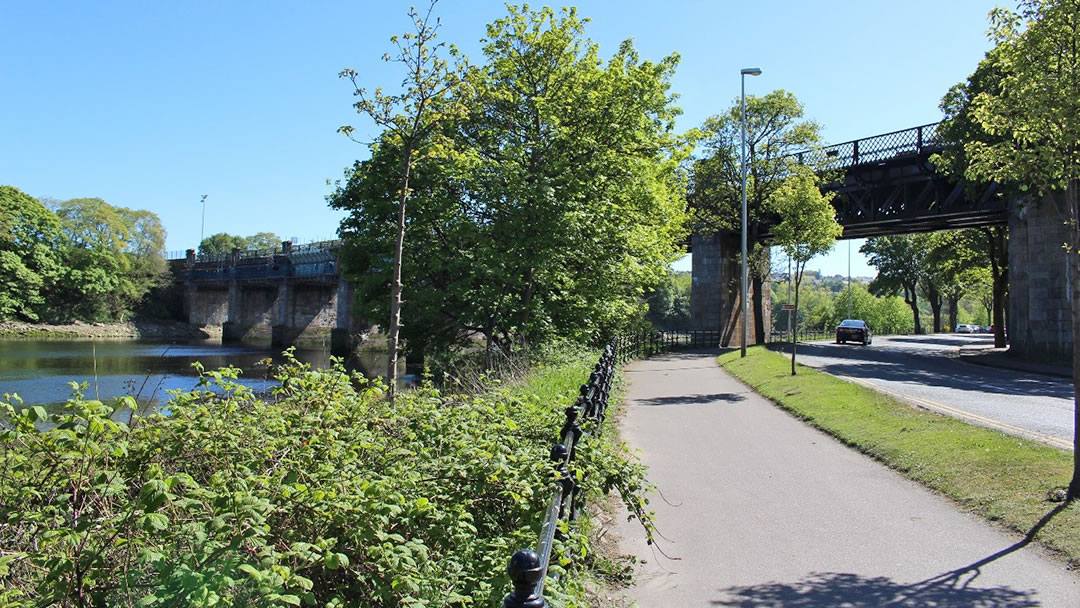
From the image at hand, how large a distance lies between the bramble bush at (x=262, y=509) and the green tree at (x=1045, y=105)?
518cm

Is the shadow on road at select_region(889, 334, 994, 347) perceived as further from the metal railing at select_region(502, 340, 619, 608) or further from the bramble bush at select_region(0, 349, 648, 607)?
the bramble bush at select_region(0, 349, 648, 607)

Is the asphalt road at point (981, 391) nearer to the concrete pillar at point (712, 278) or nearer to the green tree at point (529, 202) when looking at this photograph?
the green tree at point (529, 202)

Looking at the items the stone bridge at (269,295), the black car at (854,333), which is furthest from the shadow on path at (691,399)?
the stone bridge at (269,295)

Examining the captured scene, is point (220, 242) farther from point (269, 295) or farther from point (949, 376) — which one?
point (949, 376)

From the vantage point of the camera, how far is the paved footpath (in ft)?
15.8

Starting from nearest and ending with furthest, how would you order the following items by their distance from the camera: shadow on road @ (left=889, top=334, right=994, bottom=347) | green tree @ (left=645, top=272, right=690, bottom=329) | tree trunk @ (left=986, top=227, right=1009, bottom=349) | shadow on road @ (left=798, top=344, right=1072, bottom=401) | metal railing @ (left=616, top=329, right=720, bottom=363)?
1. shadow on road @ (left=798, top=344, right=1072, bottom=401)
2. metal railing @ (left=616, top=329, right=720, bottom=363)
3. tree trunk @ (left=986, top=227, right=1009, bottom=349)
4. shadow on road @ (left=889, top=334, right=994, bottom=347)
5. green tree @ (left=645, top=272, right=690, bottom=329)

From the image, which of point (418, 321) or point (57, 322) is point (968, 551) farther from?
point (57, 322)

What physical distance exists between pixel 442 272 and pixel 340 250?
3.57 m

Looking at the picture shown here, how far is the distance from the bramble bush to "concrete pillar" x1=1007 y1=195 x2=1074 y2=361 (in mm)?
28276

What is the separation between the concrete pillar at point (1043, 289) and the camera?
1049 inches

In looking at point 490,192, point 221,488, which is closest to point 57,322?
point 490,192

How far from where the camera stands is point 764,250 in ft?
128

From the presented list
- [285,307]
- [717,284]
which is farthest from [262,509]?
[285,307]

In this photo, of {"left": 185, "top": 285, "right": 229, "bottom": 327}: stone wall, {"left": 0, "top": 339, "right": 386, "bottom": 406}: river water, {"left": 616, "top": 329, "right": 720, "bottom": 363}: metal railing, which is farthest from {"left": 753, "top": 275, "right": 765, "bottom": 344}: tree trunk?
{"left": 185, "top": 285, "right": 229, "bottom": 327}: stone wall
